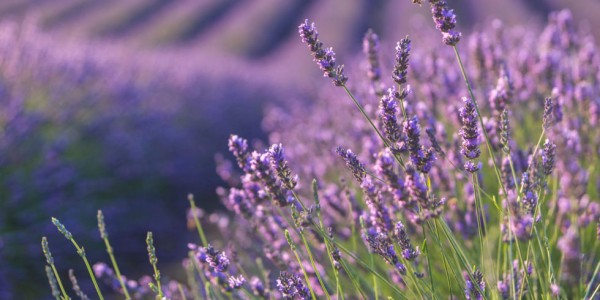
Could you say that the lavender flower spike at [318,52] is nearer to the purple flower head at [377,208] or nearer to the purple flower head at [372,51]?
the purple flower head at [377,208]

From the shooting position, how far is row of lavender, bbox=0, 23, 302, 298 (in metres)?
3.71

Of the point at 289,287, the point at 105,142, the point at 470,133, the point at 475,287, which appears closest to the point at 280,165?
the point at 289,287

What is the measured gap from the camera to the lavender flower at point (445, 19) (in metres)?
1.37

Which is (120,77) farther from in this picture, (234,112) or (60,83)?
(234,112)

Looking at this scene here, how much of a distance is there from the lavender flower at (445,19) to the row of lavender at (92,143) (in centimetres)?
271

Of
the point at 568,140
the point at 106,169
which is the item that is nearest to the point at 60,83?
the point at 106,169

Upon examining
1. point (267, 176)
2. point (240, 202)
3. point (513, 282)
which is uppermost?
point (240, 202)

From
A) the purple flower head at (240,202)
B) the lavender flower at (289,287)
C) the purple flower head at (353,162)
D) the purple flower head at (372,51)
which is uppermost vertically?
the purple flower head at (372,51)

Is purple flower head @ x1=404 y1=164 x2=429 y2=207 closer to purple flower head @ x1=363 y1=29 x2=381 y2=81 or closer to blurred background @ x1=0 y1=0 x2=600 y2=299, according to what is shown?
purple flower head @ x1=363 y1=29 x2=381 y2=81

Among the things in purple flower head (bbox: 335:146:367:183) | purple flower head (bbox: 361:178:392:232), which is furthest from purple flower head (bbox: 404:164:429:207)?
purple flower head (bbox: 335:146:367:183)

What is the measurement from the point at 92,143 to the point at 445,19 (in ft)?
12.5

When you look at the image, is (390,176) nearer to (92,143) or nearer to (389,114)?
(389,114)

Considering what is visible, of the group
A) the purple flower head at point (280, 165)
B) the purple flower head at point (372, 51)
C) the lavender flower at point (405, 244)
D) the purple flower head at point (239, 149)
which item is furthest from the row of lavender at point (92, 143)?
the lavender flower at point (405, 244)

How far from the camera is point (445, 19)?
54.5 inches
